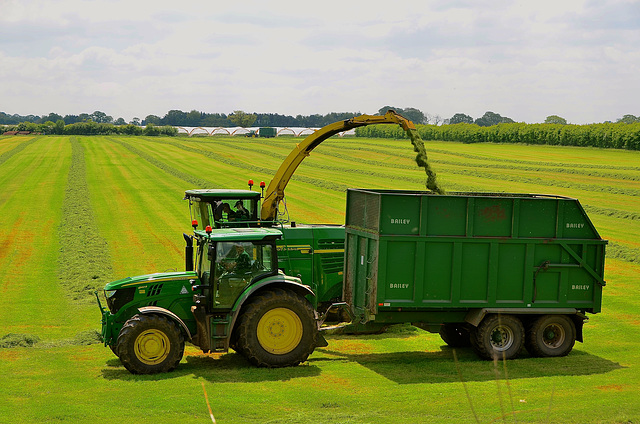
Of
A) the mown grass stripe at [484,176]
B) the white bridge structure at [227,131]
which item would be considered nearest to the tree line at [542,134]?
the mown grass stripe at [484,176]

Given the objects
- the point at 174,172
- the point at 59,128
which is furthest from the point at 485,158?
the point at 59,128

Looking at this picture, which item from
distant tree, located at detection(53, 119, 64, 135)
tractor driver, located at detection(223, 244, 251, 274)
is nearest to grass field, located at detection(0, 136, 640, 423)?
tractor driver, located at detection(223, 244, 251, 274)

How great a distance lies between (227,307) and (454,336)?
5.11 metres

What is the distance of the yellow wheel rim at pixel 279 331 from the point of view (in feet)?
39.7

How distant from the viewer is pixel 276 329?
12172 millimetres

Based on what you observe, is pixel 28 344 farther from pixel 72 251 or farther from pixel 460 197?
pixel 72 251

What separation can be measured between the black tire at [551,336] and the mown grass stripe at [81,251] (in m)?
12.8

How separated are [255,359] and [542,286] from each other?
5796mm

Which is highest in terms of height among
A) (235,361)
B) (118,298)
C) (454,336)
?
(118,298)

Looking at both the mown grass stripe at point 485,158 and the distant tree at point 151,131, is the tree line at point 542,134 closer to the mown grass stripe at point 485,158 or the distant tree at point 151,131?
the mown grass stripe at point 485,158

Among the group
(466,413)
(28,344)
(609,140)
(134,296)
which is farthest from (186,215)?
(609,140)

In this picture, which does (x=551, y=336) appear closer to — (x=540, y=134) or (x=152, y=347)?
(x=152, y=347)

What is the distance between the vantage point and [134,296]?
39.8 ft

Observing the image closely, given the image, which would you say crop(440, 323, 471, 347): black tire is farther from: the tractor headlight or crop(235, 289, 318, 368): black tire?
the tractor headlight
